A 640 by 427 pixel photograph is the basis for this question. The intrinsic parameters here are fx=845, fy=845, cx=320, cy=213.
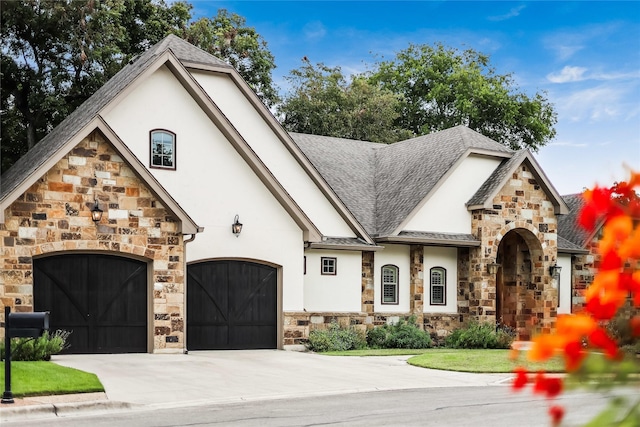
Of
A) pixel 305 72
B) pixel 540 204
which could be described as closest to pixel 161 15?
→ pixel 305 72

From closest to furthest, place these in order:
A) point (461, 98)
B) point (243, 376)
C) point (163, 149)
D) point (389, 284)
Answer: point (243, 376) → point (163, 149) → point (389, 284) → point (461, 98)

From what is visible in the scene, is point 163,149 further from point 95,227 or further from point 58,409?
point 58,409

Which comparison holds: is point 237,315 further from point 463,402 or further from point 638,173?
point 638,173

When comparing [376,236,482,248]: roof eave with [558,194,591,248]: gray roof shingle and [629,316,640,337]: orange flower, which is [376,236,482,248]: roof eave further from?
[629,316,640,337]: orange flower

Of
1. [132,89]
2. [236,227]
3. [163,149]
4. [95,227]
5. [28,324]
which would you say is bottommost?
[28,324]

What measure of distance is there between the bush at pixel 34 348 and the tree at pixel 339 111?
26370mm

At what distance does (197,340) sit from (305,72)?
25.7m

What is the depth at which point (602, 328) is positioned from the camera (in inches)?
74.0

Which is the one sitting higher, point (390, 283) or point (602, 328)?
point (602, 328)

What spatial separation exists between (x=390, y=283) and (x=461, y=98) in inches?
948

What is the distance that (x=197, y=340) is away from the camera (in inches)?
886

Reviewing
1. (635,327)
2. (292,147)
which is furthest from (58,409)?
(292,147)

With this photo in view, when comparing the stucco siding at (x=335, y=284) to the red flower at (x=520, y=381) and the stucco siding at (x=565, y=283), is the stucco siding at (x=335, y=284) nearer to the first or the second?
the stucco siding at (x=565, y=283)

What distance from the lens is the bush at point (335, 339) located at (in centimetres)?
2402
